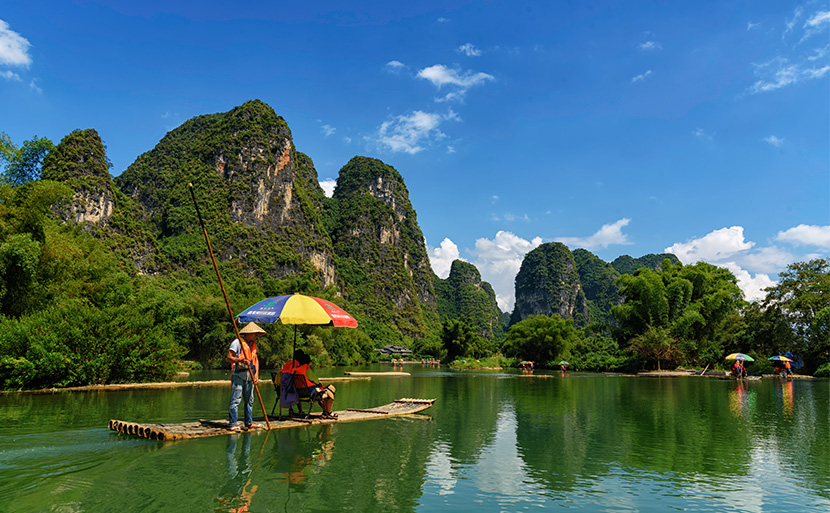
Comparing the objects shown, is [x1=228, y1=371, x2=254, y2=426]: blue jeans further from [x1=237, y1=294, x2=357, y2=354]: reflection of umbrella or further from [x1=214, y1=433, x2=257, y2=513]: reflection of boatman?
[x1=237, y1=294, x2=357, y2=354]: reflection of umbrella

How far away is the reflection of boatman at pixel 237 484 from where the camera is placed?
5.91 m

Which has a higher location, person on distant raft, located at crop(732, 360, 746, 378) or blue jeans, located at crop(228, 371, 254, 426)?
blue jeans, located at crop(228, 371, 254, 426)

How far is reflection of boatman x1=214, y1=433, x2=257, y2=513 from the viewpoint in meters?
5.91

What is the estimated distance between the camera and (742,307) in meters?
49.6

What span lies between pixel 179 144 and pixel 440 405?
154 meters

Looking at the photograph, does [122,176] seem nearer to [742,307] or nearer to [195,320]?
[195,320]

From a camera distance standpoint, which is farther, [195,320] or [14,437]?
[195,320]

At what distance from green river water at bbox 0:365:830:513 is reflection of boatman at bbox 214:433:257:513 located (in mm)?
24

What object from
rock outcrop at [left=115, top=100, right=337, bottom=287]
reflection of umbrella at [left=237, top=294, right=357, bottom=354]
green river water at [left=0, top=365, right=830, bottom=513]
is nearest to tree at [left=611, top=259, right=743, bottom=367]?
green river water at [left=0, top=365, right=830, bottom=513]

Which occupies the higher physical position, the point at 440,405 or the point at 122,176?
the point at 122,176

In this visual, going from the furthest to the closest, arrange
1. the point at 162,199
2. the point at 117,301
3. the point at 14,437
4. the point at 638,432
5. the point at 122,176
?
1. the point at 122,176
2. the point at 162,199
3. the point at 117,301
4. the point at 638,432
5. the point at 14,437

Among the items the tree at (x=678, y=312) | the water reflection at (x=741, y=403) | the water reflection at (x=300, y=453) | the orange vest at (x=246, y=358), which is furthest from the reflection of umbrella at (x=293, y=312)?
the tree at (x=678, y=312)

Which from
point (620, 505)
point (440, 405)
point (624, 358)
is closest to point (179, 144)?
point (624, 358)

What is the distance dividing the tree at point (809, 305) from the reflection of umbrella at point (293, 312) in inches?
1660
